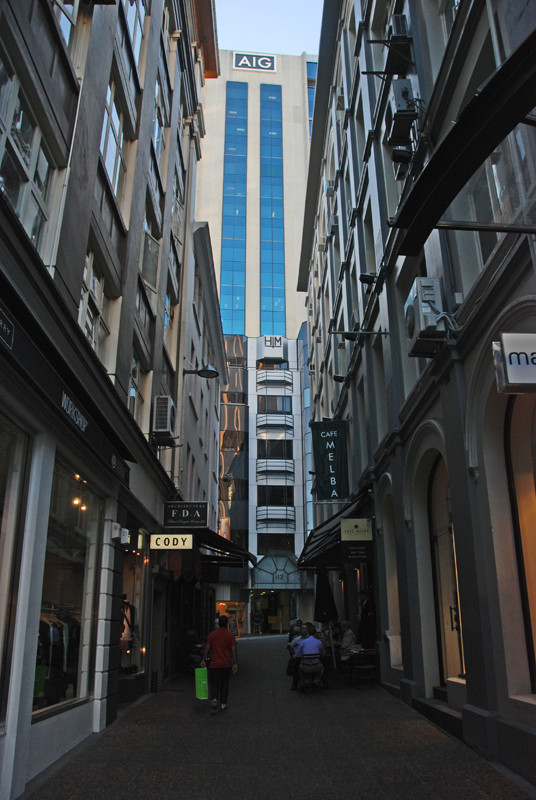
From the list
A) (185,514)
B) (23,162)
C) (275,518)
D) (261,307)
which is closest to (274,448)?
(275,518)

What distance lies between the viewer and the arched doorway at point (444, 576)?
32.2 feet

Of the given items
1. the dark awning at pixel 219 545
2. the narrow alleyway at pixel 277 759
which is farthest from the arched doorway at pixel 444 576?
the dark awning at pixel 219 545

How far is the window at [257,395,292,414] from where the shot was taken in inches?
2174

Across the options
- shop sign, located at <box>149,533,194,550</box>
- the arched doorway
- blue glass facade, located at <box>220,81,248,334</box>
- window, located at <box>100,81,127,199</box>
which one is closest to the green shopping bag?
shop sign, located at <box>149,533,194,550</box>

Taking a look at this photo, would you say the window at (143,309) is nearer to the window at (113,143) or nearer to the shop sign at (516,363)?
the window at (113,143)

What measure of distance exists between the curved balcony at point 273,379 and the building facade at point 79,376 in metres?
37.9

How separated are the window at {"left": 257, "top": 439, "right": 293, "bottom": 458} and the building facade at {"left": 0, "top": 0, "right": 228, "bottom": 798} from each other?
3569 cm

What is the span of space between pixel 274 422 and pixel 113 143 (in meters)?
43.3

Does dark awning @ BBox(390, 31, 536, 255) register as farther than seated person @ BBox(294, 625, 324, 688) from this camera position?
No

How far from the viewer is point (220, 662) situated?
34.8 feet

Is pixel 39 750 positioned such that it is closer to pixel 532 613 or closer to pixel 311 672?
pixel 532 613

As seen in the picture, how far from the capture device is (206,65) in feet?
97.2

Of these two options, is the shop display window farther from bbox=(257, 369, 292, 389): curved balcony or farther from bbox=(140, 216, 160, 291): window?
bbox=(257, 369, 292, 389): curved balcony

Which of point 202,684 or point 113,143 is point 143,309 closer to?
point 113,143
